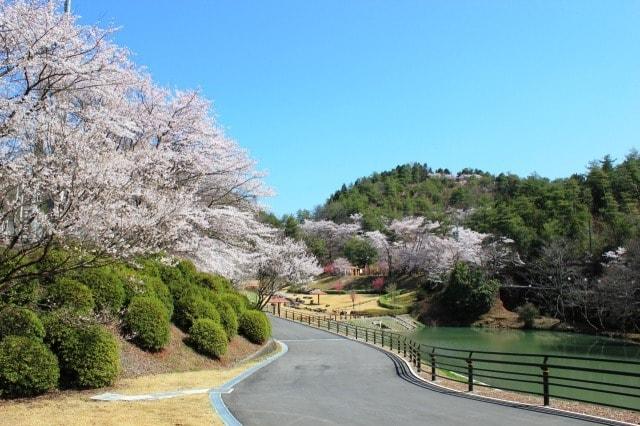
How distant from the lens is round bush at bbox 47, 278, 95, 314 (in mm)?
11000

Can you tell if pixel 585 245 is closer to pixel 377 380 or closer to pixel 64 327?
pixel 377 380

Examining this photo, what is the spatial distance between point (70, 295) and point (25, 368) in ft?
7.71

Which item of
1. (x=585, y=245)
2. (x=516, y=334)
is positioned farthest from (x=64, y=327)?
(x=585, y=245)

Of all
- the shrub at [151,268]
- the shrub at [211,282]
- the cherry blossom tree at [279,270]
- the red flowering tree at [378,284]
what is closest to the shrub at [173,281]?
the shrub at [151,268]

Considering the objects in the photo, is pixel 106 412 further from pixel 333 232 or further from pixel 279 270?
pixel 333 232

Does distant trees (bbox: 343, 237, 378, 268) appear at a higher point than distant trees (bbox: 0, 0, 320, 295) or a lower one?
higher

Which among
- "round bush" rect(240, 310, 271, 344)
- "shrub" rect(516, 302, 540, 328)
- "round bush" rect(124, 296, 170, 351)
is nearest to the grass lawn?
"shrub" rect(516, 302, 540, 328)

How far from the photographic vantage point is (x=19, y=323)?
9594 mm

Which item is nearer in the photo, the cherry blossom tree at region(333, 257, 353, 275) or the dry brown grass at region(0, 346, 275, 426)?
the dry brown grass at region(0, 346, 275, 426)

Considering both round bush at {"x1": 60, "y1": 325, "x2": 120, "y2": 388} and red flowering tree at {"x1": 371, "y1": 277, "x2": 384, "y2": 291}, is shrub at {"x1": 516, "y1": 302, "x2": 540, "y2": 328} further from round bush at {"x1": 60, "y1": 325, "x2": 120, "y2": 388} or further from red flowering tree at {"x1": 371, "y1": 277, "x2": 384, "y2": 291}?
round bush at {"x1": 60, "y1": 325, "x2": 120, "y2": 388}

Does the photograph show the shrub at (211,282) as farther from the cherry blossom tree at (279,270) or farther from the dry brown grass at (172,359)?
the cherry blossom tree at (279,270)

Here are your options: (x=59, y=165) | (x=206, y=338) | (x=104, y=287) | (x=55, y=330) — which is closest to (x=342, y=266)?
(x=206, y=338)

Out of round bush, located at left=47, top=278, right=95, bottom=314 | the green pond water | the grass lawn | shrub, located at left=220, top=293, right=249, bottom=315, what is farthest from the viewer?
the grass lawn

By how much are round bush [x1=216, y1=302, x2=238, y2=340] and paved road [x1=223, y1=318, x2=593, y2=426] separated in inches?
75.1
